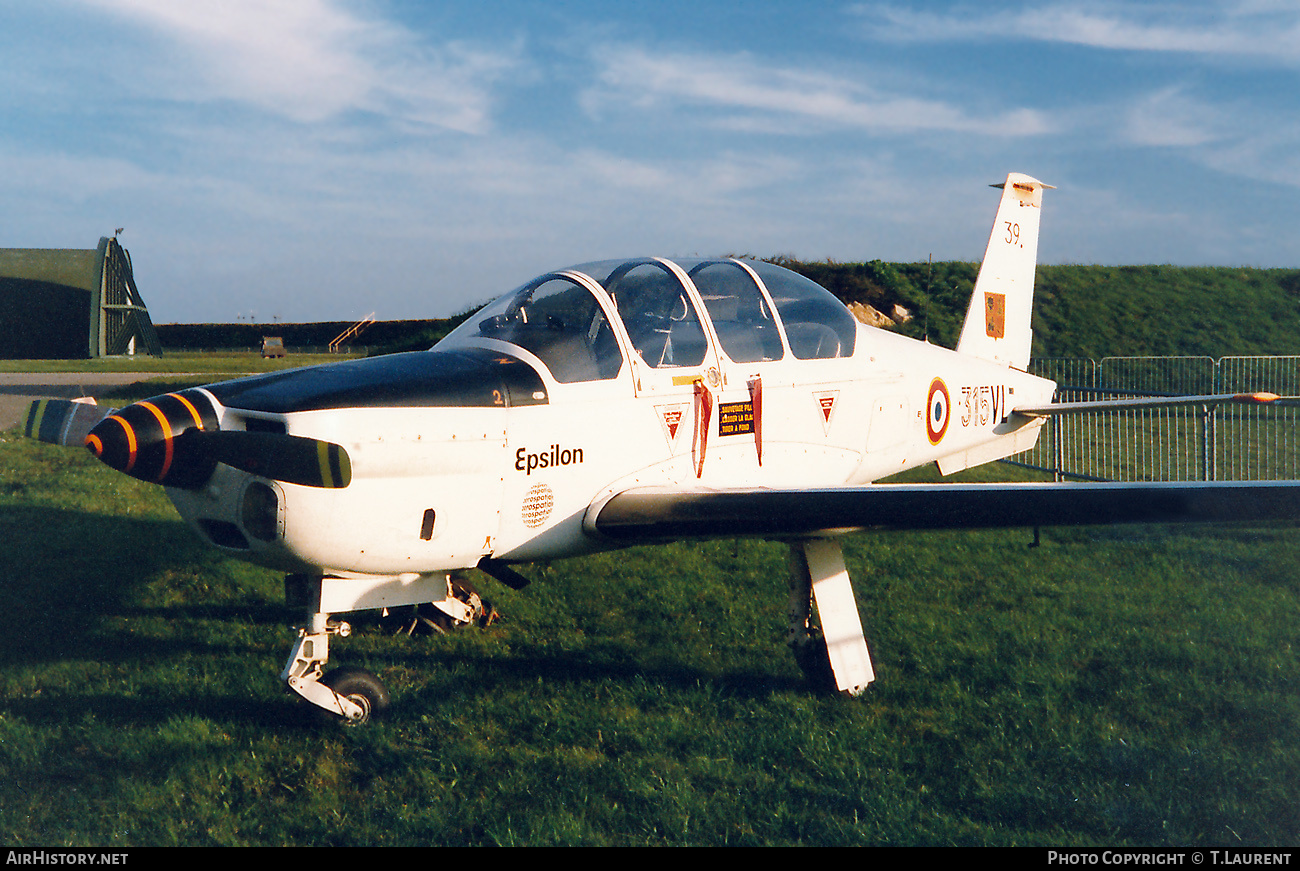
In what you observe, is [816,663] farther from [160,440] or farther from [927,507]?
[160,440]

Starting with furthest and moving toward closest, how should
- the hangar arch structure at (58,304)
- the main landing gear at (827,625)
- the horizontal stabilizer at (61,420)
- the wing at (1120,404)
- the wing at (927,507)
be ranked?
the hangar arch structure at (58,304), the wing at (1120,404), the main landing gear at (827,625), the horizontal stabilizer at (61,420), the wing at (927,507)

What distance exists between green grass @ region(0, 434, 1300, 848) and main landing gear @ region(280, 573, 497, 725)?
202 millimetres

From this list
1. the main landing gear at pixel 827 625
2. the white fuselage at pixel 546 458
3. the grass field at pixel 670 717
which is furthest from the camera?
the main landing gear at pixel 827 625

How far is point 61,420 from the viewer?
419 cm

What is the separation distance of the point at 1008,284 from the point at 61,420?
8434 millimetres

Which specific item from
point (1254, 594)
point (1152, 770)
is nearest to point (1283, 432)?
point (1254, 594)

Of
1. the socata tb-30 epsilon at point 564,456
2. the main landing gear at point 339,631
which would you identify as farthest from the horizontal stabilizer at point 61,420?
the main landing gear at point 339,631

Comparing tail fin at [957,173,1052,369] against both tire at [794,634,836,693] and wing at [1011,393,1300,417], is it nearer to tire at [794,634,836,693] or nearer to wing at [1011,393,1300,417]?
wing at [1011,393,1300,417]

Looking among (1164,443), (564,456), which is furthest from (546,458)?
(1164,443)

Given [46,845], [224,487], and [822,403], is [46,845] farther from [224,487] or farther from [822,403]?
[822,403]

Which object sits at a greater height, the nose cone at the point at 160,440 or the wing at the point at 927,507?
the nose cone at the point at 160,440

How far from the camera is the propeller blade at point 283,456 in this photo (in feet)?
11.9

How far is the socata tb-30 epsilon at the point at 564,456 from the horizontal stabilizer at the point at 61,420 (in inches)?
0.4

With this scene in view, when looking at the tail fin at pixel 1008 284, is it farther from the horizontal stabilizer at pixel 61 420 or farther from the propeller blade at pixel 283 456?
the horizontal stabilizer at pixel 61 420
